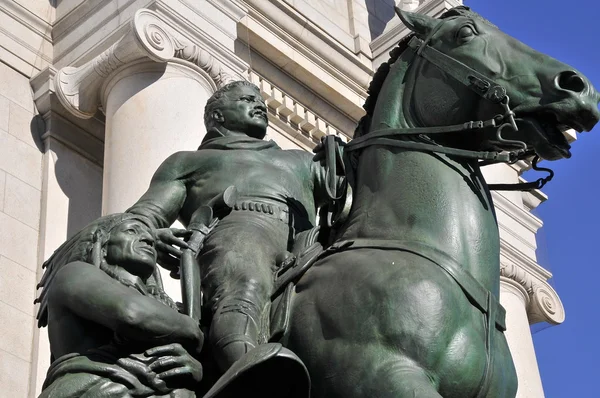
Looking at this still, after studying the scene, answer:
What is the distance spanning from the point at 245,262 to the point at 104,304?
0.60 metres

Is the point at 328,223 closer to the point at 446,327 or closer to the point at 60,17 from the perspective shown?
the point at 446,327

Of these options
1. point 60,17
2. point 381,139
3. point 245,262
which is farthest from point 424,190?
point 60,17

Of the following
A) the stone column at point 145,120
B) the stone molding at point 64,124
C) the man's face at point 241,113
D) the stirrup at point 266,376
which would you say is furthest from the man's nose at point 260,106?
the stone molding at point 64,124

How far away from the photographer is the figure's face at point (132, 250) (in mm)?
6145

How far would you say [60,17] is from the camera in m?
13.7

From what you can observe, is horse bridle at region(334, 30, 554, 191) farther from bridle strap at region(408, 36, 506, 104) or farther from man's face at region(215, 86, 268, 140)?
man's face at region(215, 86, 268, 140)

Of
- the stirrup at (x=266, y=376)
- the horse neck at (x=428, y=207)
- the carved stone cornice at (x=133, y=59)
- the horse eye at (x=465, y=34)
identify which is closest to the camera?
the stirrup at (x=266, y=376)

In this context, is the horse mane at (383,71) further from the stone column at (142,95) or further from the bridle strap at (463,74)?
the stone column at (142,95)

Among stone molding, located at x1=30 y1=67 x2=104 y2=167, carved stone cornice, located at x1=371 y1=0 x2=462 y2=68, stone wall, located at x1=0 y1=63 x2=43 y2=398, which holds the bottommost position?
stone wall, located at x1=0 y1=63 x2=43 y2=398

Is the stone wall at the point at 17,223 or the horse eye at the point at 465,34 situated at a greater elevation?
the stone wall at the point at 17,223

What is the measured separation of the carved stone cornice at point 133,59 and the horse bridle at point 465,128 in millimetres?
6103

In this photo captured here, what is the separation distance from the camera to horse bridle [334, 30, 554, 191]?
19.8 feet

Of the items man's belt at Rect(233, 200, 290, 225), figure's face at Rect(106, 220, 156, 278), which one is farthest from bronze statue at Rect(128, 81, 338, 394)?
figure's face at Rect(106, 220, 156, 278)

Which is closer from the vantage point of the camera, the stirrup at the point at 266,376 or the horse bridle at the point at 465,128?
the stirrup at the point at 266,376
